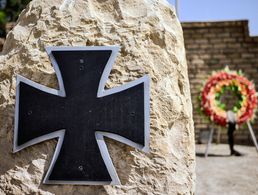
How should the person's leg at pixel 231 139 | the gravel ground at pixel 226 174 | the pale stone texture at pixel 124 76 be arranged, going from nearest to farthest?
the pale stone texture at pixel 124 76 → the gravel ground at pixel 226 174 → the person's leg at pixel 231 139

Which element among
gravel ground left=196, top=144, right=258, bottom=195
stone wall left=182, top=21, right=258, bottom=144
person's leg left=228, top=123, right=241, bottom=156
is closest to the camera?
gravel ground left=196, top=144, right=258, bottom=195

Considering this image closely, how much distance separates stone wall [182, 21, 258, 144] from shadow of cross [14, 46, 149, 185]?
5.28 metres

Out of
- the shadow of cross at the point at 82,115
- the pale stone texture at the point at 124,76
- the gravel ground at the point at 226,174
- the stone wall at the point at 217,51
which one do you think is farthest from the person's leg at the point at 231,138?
the shadow of cross at the point at 82,115

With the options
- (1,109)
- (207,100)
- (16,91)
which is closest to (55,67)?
(16,91)

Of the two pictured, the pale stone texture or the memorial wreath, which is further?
the memorial wreath

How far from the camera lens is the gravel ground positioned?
323 centimetres

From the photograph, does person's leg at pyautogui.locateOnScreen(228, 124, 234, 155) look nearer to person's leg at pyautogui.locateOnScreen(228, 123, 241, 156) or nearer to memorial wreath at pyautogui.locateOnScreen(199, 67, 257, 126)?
person's leg at pyautogui.locateOnScreen(228, 123, 241, 156)

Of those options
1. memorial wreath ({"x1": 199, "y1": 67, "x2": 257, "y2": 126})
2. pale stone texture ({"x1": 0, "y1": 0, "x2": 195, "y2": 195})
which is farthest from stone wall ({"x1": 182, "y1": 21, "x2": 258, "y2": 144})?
pale stone texture ({"x1": 0, "y1": 0, "x2": 195, "y2": 195})

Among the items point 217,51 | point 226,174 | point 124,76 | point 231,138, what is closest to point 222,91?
point 231,138

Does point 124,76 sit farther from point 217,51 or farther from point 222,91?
point 217,51

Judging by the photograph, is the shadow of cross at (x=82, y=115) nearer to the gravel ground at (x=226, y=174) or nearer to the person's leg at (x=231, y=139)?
the gravel ground at (x=226, y=174)

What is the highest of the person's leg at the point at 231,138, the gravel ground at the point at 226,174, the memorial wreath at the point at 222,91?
the memorial wreath at the point at 222,91

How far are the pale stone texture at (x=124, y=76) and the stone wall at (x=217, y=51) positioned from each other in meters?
5.19

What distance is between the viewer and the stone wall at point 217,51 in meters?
6.78
